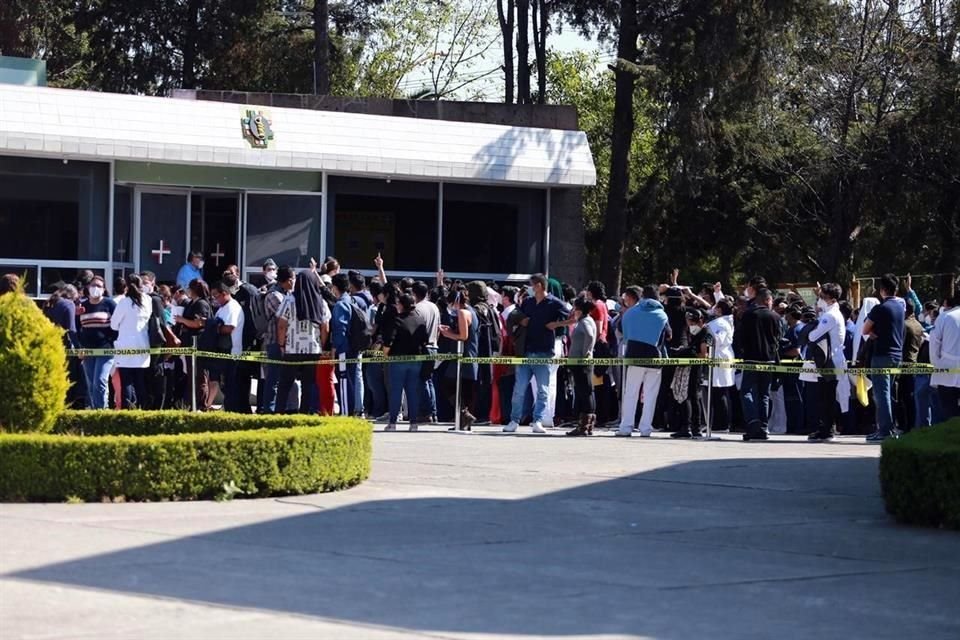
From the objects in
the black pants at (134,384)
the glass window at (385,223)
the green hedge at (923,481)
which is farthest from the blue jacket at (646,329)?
the glass window at (385,223)

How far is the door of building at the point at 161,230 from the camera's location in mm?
25609

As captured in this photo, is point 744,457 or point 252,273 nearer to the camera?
point 744,457

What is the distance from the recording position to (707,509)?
12242 mm

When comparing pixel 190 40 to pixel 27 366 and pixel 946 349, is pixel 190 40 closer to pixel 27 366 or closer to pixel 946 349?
pixel 946 349

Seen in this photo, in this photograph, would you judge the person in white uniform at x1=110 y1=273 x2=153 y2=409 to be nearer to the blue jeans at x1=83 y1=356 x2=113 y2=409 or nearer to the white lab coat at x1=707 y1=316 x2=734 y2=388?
the blue jeans at x1=83 y1=356 x2=113 y2=409

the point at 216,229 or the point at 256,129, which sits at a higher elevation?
the point at 256,129

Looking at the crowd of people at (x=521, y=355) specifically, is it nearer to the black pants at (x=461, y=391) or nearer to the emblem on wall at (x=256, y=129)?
the black pants at (x=461, y=391)

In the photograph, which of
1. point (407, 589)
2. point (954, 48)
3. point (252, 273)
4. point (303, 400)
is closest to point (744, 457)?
point (303, 400)

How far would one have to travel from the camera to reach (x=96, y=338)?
20.2 meters

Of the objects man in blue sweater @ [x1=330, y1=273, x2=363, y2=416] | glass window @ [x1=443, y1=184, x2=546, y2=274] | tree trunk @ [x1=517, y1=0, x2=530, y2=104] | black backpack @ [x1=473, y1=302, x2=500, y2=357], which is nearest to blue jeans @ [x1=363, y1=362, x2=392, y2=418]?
man in blue sweater @ [x1=330, y1=273, x2=363, y2=416]

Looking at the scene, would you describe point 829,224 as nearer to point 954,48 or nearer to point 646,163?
point 954,48

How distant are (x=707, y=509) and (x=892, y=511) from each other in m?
1.44

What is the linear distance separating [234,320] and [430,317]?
2687mm

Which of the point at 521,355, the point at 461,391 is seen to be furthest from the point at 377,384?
the point at 521,355
